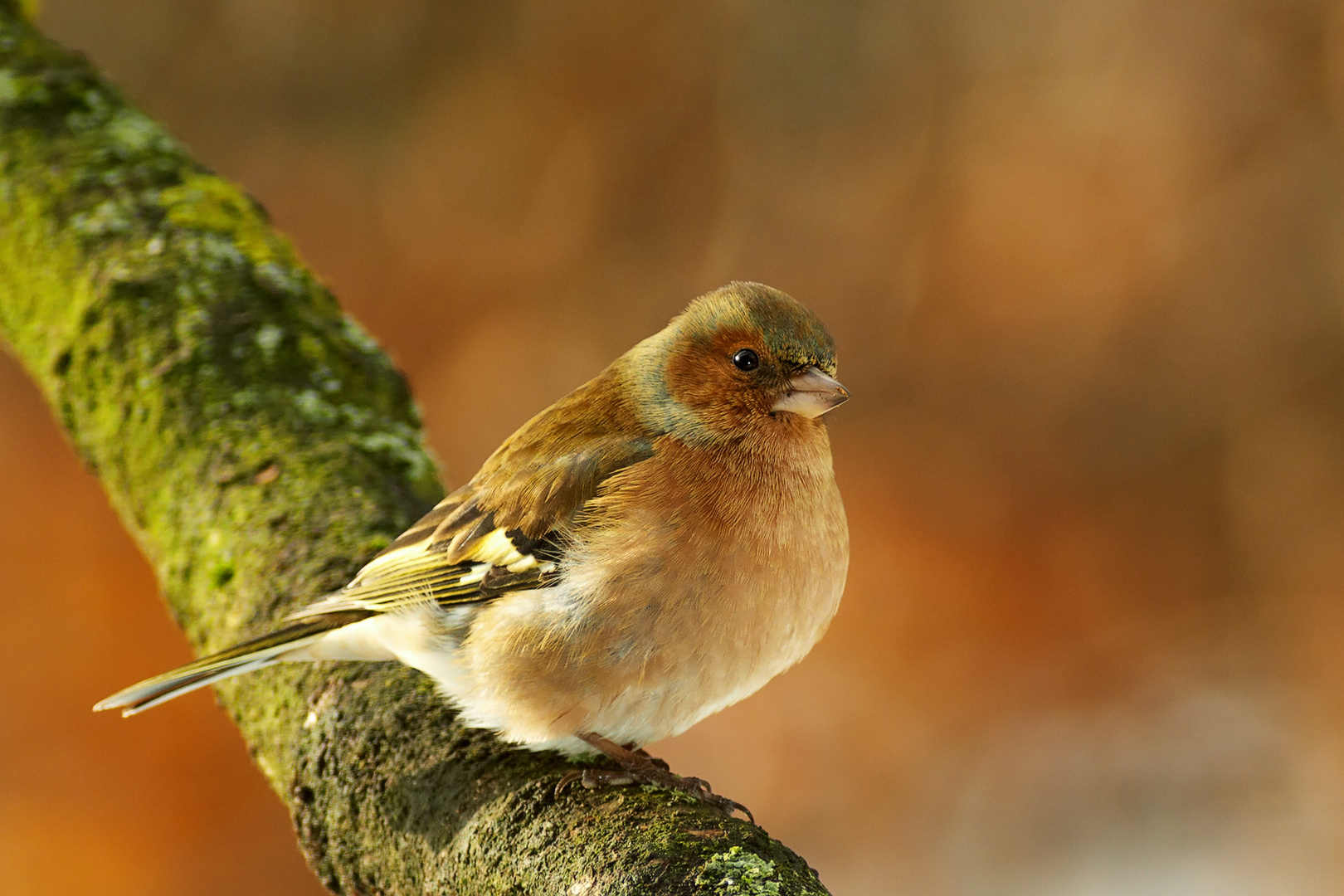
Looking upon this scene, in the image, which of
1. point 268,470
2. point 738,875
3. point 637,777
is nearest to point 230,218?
point 268,470

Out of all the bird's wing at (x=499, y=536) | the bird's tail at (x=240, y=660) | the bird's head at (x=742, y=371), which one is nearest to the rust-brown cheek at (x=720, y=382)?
the bird's head at (x=742, y=371)

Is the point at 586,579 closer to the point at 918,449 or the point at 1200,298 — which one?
the point at 918,449

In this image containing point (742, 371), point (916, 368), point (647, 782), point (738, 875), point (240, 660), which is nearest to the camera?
point (738, 875)

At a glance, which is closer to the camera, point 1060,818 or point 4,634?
point 1060,818

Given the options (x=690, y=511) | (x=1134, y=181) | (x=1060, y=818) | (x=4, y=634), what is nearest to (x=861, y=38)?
(x=1134, y=181)

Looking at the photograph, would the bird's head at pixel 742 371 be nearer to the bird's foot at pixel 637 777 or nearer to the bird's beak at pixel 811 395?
the bird's beak at pixel 811 395

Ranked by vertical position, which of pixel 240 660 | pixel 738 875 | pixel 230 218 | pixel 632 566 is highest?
pixel 230 218

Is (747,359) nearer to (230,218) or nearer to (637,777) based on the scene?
(637,777)
